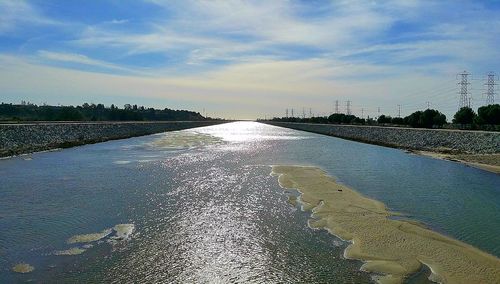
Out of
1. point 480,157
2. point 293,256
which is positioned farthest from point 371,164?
point 293,256

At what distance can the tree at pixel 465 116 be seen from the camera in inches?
2584

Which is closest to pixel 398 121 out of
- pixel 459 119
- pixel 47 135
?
pixel 459 119

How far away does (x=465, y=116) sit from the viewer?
66.0 m

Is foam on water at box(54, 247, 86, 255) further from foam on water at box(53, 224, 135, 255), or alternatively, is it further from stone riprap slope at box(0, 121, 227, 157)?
stone riprap slope at box(0, 121, 227, 157)

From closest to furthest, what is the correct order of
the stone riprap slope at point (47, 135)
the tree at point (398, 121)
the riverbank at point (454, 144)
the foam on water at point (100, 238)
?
1. the foam on water at point (100, 238)
2. the riverbank at point (454, 144)
3. the stone riprap slope at point (47, 135)
4. the tree at point (398, 121)

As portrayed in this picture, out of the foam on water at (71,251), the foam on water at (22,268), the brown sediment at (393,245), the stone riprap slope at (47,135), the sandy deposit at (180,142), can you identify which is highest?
the stone riprap slope at (47,135)

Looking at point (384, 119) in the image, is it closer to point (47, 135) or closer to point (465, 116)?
point (465, 116)

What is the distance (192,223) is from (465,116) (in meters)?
66.2

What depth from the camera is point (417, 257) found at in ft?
29.7

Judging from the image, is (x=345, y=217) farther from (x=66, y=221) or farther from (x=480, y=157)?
(x=480, y=157)

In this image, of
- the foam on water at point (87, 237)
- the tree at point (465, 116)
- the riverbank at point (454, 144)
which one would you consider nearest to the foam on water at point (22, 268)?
the foam on water at point (87, 237)

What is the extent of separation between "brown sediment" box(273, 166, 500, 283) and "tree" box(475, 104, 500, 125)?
170ft

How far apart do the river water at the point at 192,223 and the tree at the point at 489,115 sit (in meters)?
40.1

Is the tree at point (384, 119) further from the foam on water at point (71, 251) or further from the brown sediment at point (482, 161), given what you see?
the foam on water at point (71, 251)
